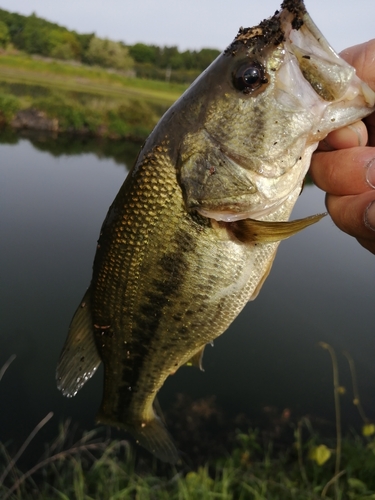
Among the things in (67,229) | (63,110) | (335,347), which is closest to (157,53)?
(63,110)

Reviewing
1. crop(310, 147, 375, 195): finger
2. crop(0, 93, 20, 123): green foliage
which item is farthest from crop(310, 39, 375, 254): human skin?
crop(0, 93, 20, 123): green foliage

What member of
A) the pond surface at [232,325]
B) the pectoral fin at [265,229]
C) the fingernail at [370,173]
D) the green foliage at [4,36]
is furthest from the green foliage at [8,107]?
the green foliage at [4,36]

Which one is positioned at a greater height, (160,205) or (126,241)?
(160,205)

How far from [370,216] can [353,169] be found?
0.24m

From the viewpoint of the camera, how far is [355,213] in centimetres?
176

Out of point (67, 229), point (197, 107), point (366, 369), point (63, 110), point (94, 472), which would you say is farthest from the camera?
point (63, 110)

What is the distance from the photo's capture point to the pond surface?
5605mm

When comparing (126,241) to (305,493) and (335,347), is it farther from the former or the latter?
(335,347)

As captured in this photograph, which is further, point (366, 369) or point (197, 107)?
point (366, 369)

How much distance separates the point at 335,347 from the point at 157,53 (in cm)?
Result: 5095

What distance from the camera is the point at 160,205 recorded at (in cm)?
166

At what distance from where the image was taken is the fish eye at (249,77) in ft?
4.98

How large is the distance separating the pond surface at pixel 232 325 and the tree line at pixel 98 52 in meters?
31.2

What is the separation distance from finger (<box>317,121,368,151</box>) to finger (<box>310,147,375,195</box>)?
0.12 feet
